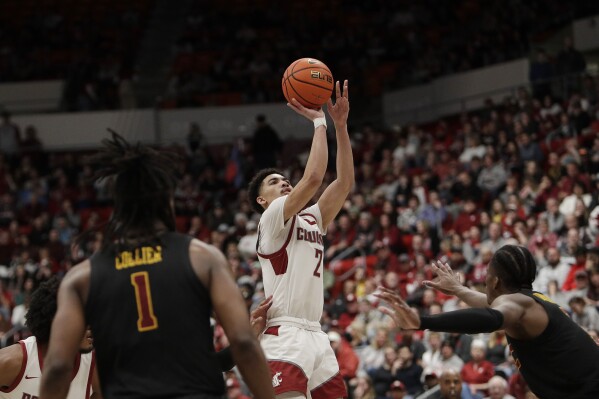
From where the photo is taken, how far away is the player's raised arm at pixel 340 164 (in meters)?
6.04

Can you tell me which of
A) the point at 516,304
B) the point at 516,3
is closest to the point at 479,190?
the point at 516,3

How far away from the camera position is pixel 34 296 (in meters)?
4.94

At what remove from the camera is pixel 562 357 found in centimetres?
496

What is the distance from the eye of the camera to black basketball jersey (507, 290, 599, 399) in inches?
195

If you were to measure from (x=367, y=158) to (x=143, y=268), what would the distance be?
54.4ft

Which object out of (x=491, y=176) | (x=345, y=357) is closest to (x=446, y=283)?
(x=345, y=357)

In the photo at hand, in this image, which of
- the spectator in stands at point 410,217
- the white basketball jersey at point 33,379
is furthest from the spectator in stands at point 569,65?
the white basketball jersey at point 33,379

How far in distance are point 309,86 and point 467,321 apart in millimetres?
2245

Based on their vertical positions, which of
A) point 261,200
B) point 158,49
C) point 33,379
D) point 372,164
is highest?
point 158,49

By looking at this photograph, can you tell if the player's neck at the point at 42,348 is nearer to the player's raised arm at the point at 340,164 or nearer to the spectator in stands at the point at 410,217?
the player's raised arm at the point at 340,164

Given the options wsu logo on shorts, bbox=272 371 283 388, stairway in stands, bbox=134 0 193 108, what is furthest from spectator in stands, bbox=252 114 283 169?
wsu logo on shorts, bbox=272 371 283 388

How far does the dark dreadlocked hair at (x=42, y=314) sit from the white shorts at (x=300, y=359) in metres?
1.41

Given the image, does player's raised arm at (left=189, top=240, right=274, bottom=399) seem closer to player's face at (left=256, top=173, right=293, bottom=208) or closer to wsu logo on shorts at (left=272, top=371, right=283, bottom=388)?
wsu logo on shorts at (left=272, top=371, right=283, bottom=388)

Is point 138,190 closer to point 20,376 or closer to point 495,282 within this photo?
point 20,376
